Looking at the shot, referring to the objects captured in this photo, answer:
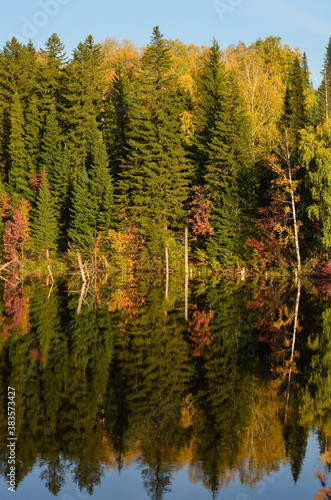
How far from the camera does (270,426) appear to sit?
11078mm

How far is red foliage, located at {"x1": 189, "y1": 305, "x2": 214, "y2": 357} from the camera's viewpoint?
18062 millimetres

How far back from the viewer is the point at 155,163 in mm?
47250

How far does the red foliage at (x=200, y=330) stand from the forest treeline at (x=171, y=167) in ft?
53.3

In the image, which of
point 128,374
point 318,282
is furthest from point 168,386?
point 318,282


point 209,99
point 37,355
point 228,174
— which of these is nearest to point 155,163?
point 228,174

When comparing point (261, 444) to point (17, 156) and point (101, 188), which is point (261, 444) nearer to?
point (101, 188)

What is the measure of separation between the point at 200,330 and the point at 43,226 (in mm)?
33323

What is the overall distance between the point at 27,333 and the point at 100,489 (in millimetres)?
11514

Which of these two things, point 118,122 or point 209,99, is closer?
point 209,99

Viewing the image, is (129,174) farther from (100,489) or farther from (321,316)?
(100,489)

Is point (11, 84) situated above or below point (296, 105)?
above

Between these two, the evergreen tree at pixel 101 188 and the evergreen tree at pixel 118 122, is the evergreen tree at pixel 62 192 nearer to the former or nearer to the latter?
the evergreen tree at pixel 101 188

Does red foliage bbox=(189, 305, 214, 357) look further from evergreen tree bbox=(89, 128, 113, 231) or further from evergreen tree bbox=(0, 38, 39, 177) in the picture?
evergreen tree bbox=(0, 38, 39, 177)

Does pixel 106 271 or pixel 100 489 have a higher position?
pixel 106 271
